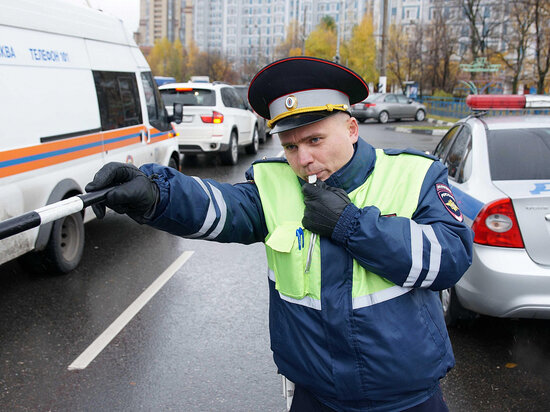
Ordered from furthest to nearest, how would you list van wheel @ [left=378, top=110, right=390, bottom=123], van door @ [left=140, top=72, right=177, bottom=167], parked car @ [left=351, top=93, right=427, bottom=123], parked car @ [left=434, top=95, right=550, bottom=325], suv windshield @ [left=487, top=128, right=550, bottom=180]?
van wheel @ [left=378, top=110, right=390, bottom=123]
parked car @ [left=351, top=93, right=427, bottom=123]
van door @ [left=140, top=72, right=177, bottom=167]
suv windshield @ [left=487, top=128, right=550, bottom=180]
parked car @ [left=434, top=95, right=550, bottom=325]

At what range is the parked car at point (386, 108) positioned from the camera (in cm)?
2748

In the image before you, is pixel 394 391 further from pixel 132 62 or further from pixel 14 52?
pixel 132 62

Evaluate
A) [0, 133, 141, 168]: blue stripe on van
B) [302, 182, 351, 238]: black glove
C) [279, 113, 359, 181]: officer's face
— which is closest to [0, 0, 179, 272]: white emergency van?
[0, 133, 141, 168]: blue stripe on van

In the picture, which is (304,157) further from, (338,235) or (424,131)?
(424,131)

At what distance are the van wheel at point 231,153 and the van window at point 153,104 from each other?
4715 mm

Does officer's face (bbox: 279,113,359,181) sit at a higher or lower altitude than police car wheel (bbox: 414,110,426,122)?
lower

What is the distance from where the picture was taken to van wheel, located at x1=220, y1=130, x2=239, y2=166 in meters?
12.8

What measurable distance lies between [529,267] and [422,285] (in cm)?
215

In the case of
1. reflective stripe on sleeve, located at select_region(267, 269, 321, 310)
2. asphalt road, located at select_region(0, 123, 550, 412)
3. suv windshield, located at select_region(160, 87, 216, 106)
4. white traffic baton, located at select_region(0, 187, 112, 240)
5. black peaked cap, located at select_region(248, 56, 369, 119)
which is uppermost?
suv windshield, located at select_region(160, 87, 216, 106)

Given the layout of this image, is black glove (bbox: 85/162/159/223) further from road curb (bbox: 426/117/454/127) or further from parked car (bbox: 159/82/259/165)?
road curb (bbox: 426/117/454/127)

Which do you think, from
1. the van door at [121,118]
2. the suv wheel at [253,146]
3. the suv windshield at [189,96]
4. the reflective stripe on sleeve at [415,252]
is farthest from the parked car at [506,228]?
the suv wheel at [253,146]

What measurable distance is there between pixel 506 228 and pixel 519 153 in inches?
32.4

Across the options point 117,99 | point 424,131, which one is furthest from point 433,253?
point 424,131

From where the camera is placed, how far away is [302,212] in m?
1.79
